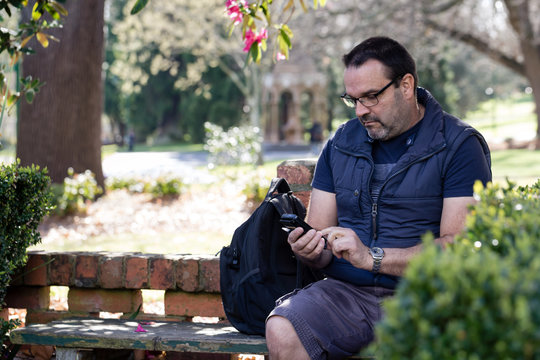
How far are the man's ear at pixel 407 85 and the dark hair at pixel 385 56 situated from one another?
0.02 meters

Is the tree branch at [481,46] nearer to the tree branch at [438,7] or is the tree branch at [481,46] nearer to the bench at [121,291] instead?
the tree branch at [438,7]

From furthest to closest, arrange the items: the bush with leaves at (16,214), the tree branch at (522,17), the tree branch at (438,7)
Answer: the tree branch at (522,17)
the tree branch at (438,7)
the bush with leaves at (16,214)

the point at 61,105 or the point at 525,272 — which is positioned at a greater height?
the point at 61,105

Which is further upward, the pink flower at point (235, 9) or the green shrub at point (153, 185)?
the pink flower at point (235, 9)

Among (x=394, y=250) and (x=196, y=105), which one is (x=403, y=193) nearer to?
(x=394, y=250)

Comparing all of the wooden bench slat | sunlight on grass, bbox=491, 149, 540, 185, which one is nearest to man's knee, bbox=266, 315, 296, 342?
the wooden bench slat

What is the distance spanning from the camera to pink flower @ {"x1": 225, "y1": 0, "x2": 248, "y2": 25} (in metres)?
4.20

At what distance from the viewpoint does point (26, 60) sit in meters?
9.66

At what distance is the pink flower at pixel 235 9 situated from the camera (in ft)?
13.8

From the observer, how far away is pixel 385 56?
11.2 feet

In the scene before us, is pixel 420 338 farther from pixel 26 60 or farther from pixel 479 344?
pixel 26 60

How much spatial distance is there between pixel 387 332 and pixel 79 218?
28.1ft

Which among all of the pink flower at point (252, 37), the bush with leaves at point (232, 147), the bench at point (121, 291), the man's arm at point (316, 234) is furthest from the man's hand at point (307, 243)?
the bush with leaves at point (232, 147)

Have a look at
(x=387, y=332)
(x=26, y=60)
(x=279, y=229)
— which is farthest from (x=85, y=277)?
(x=26, y=60)
